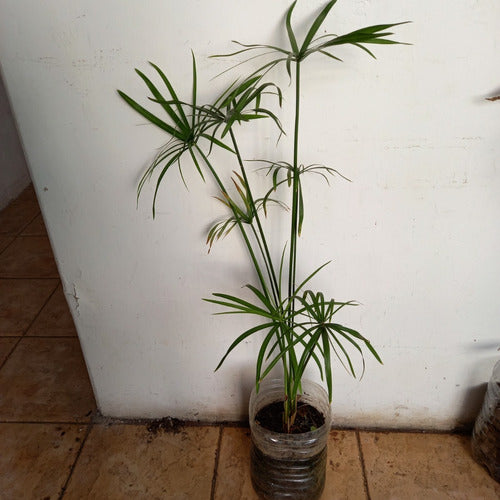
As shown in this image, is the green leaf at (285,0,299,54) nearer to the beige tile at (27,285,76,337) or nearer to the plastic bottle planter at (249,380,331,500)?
the plastic bottle planter at (249,380,331,500)

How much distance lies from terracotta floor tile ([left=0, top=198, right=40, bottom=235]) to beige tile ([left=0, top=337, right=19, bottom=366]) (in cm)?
115

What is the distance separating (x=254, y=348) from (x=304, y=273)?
1.07ft

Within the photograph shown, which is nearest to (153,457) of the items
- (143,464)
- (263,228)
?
(143,464)

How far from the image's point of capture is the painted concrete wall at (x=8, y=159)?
3.35 m

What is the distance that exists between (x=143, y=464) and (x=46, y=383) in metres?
0.60

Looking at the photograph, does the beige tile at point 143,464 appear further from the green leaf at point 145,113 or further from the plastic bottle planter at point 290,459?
the green leaf at point 145,113

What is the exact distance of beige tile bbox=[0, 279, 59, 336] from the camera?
7.10 ft

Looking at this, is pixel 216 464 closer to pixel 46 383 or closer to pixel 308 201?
pixel 46 383

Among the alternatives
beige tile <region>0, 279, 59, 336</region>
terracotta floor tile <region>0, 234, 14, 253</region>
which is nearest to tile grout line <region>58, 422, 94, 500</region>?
beige tile <region>0, 279, 59, 336</region>

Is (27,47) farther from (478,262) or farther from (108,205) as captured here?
(478,262)

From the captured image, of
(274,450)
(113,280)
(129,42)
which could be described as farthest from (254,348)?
(129,42)

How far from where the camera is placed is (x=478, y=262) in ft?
4.23

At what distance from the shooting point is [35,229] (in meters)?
3.03

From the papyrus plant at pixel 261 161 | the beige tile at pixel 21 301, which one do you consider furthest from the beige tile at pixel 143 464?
the beige tile at pixel 21 301
